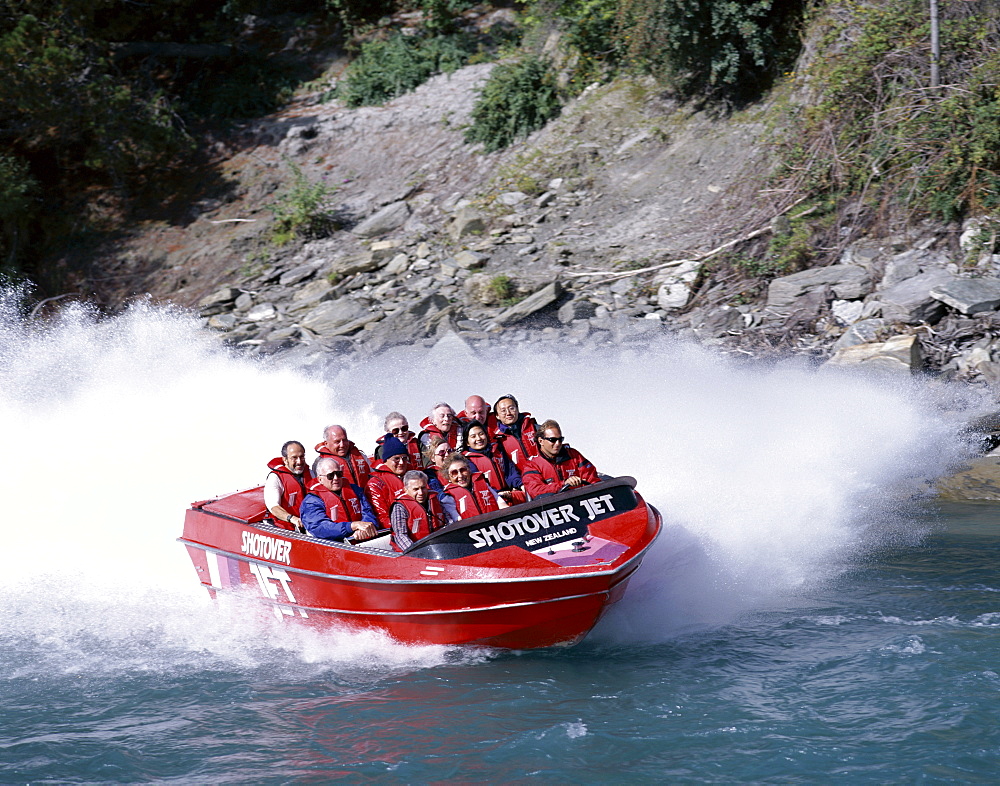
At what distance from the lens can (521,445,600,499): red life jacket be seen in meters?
8.24

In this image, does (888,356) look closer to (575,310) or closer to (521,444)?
(575,310)

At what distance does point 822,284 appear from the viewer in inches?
548

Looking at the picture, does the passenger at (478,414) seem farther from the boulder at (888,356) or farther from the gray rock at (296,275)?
the gray rock at (296,275)

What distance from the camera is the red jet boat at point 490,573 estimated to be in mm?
6902

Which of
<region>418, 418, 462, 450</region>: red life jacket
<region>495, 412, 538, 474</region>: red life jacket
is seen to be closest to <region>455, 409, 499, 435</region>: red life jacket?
<region>418, 418, 462, 450</region>: red life jacket

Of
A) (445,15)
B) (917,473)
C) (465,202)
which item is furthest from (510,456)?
(445,15)

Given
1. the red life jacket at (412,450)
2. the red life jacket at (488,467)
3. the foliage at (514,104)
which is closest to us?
the red life jacket at (488,467)

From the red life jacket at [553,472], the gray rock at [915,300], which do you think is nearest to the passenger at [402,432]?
the red life jacket at [553,472]

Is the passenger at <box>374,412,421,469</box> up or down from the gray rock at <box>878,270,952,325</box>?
up

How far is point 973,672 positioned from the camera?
6.41 metres

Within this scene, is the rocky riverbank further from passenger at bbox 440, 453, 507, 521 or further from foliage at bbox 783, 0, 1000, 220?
passenger at bbox 440, 453, 507, 521

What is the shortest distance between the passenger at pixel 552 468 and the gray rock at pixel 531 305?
6916mm

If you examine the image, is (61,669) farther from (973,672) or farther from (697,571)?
(973,672)

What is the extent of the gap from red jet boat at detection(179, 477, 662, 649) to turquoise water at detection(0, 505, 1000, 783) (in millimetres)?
279
